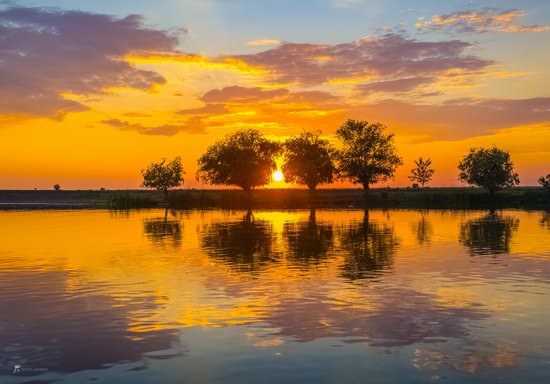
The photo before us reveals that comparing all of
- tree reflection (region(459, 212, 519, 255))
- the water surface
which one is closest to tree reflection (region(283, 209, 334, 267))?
the water surface

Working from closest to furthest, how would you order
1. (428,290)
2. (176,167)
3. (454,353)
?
(454,353), (428,290), (176,167)

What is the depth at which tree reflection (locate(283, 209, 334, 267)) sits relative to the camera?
3316 centimetres

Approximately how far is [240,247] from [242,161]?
10288 cm

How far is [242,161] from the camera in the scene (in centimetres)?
14200

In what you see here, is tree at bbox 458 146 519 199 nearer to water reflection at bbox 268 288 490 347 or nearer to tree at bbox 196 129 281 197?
tree at bbox 196 129 281 197

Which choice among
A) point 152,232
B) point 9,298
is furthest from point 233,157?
point 9,298

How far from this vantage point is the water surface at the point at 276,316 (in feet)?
42.9

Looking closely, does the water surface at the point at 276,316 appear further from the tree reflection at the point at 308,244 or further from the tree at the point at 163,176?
the tree at the point at 163,176

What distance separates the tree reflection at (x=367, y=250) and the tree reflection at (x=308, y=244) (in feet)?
4.78

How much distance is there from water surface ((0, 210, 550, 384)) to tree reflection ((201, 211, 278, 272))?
10.3 inches

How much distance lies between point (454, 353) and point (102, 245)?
1285 inches

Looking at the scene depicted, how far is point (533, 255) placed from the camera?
34312 millimetres

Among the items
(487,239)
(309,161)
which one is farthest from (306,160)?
(487,239)

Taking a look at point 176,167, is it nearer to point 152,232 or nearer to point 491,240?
point 152,232
